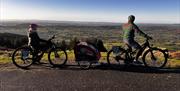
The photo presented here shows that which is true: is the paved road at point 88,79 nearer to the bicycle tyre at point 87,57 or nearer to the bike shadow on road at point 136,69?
the bike shadow on road at point 136,69

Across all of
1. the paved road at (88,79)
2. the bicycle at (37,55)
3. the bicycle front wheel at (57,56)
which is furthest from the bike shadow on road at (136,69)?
the bicycle at (37,55)

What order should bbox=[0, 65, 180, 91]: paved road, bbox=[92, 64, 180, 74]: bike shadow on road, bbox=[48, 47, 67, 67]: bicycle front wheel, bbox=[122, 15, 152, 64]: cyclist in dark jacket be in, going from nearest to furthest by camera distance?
bbox=[0, 65, 180, 91]: paved road, bbox=[92, 64, 180, 74]: bike shadow on road, bbox=[122, 15, 152, 64]: cyclist in dark jacket, bbox=[48, 47, 67, 67]: bicycle front wheel

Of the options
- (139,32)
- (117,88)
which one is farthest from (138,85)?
(139,32)

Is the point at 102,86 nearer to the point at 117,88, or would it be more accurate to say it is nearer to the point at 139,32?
the point at 117,88

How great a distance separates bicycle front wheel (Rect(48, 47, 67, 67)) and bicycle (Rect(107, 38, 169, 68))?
186 centimetres

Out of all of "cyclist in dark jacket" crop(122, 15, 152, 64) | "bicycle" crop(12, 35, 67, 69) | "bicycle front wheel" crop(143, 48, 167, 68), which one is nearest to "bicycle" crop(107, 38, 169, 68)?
"bicycle front wheel" crop(143, 48, 167, 68)

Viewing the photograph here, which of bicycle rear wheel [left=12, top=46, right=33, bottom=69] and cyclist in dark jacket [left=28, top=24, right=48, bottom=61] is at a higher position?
cyclist in dark jacket [left=28, top=24, right=48, bottom=61]

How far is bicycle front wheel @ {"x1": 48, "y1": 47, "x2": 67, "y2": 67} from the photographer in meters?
12.0

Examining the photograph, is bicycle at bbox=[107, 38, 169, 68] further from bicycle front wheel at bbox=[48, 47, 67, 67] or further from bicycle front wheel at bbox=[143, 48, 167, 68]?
bicycle front wheel at bbox=[48, 47, 67, 67]

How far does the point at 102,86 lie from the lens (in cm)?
865

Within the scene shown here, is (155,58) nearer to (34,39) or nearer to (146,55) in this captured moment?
(146,55)

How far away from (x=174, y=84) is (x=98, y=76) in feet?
8.08

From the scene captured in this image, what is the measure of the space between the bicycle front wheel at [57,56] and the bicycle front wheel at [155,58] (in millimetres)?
3202

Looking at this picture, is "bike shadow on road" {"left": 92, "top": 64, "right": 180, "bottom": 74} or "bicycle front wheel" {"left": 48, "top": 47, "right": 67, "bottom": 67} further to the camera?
"bicycle front wheel" {"left": 48, "top": 47, "right": 67, "bottom": 67}
